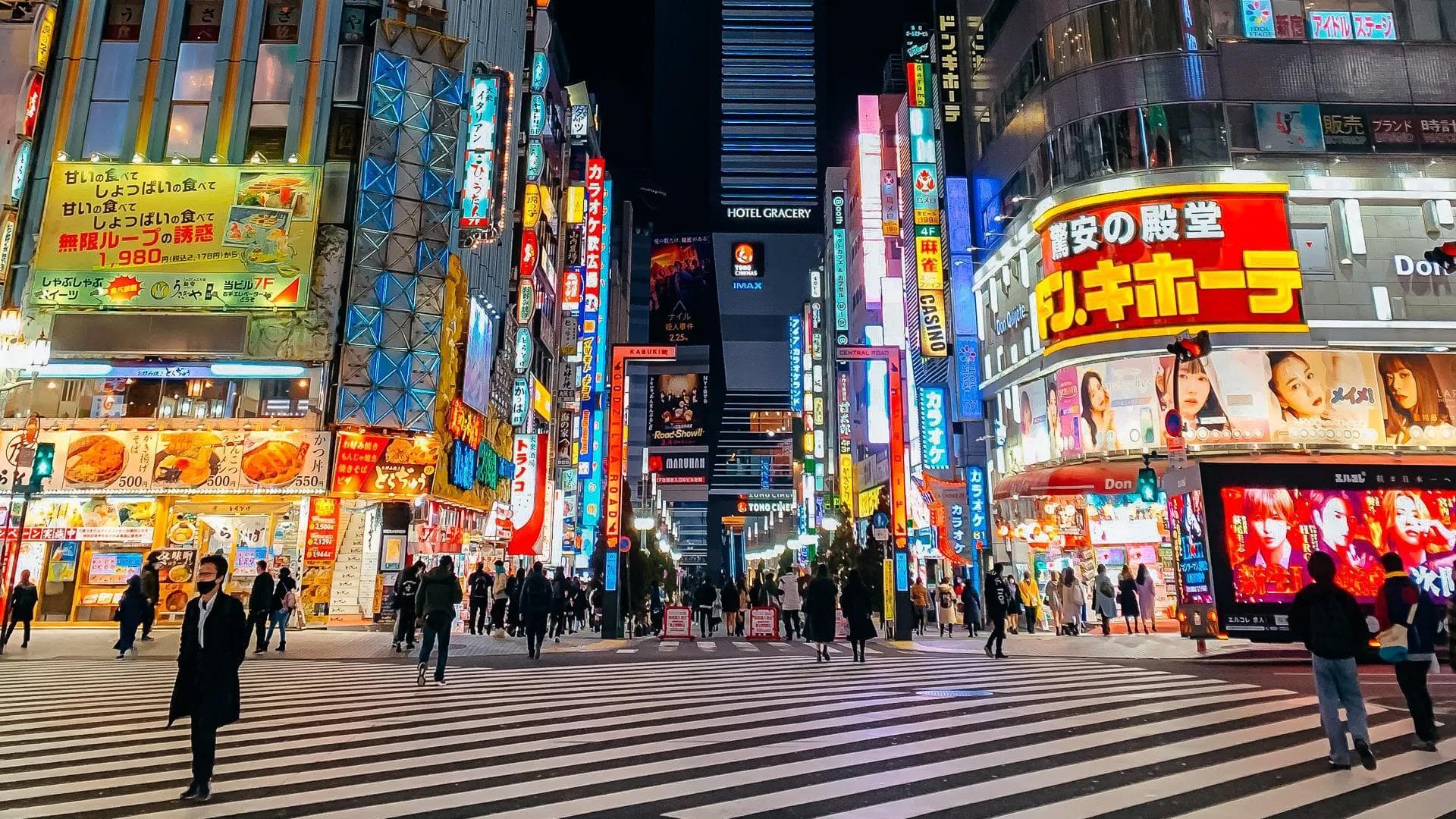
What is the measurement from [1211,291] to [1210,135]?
505 cm

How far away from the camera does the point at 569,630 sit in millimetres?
28188

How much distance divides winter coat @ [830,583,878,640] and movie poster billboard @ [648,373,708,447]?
5605cm

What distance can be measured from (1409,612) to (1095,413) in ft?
62.7

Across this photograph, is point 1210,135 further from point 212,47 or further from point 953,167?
point 212,47

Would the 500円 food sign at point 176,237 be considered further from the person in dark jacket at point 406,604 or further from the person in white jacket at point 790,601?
the person in white jacket at point 790,601

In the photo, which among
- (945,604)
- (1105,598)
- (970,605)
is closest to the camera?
(1105,598)

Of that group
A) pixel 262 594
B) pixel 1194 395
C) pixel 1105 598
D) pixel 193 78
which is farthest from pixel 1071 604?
pixel 193 78

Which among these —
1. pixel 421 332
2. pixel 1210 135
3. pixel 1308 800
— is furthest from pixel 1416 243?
pixel 421 332

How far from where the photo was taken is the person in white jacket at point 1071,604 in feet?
75.7

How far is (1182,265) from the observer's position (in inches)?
959

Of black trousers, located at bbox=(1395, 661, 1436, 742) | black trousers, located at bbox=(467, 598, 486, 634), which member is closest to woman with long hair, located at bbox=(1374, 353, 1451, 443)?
black trousers, located at bbox=(1395, 661, 1436, 742)

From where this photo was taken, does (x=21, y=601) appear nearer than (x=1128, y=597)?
Yes

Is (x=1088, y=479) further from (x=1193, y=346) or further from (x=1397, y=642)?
(x=1397, y=642)

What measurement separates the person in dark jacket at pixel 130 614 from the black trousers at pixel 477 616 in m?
7.16
